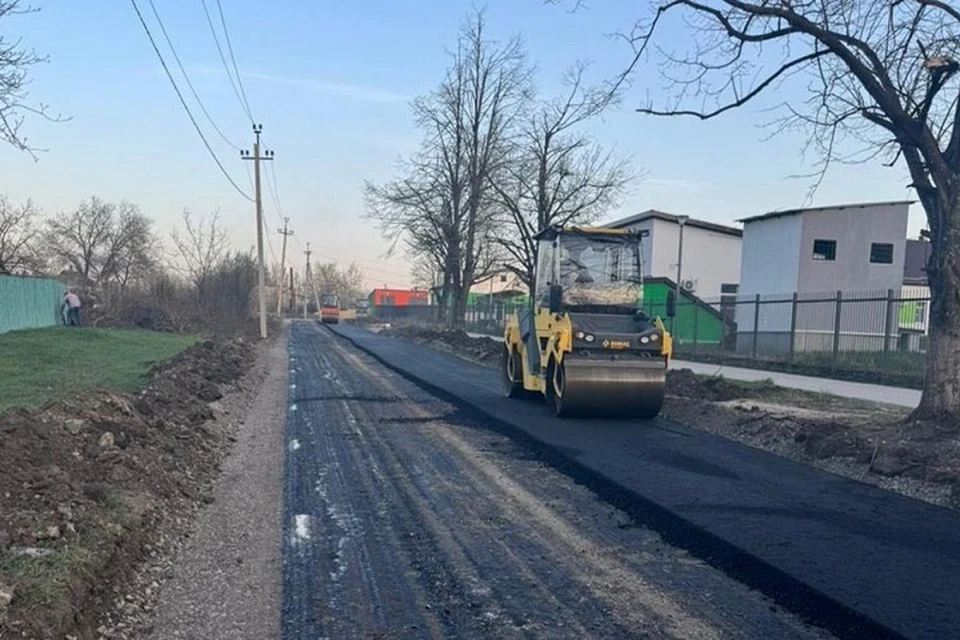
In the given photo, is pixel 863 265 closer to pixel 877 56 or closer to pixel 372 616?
pixel 877 56

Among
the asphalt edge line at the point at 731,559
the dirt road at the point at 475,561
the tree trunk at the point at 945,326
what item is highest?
the tree trunk at the point at 945,326

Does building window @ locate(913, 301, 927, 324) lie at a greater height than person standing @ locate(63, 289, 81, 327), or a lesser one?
greater

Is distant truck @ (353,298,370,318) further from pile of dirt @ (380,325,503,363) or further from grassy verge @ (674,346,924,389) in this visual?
grassy verge @ (674,346,924,389)

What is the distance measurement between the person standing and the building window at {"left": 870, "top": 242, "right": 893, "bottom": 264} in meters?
33.8

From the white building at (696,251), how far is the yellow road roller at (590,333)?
32809mm

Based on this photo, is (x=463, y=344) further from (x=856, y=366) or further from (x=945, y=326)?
(x=945, y=326)

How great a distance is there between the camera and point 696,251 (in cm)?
4741

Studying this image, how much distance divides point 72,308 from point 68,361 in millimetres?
15959

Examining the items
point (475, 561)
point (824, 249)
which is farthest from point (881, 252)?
point (475, 561)

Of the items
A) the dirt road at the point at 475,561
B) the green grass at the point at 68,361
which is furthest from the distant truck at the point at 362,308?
the dirt road at the point at 475,561

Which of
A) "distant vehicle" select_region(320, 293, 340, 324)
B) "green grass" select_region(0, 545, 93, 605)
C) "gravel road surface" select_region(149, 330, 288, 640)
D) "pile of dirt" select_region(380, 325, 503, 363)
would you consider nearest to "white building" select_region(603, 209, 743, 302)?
"pile of dirt" select_region(380, 325, 503, 363)

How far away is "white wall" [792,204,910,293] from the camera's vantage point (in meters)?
32.9

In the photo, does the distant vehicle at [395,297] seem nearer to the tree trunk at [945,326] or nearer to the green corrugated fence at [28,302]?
the green corrugated fence at [28,302]

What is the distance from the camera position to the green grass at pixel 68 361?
12.3 m
